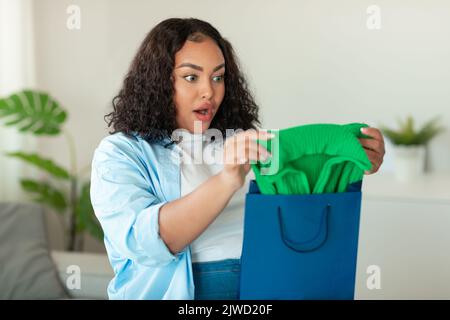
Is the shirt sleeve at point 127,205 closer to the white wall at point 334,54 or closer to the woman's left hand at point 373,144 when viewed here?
the woman's left hand at point 373,144

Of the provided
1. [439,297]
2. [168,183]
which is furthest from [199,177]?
[439,297]

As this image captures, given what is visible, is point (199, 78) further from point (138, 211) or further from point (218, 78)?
point (138, 211)

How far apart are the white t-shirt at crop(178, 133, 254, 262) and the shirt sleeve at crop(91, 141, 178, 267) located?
6 centimetres

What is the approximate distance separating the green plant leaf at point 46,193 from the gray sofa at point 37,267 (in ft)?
1.28

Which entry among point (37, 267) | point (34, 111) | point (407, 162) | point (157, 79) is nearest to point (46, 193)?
point (34, 111)

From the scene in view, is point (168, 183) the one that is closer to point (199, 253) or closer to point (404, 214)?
point (199, 253)

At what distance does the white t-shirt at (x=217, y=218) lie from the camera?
1003mm

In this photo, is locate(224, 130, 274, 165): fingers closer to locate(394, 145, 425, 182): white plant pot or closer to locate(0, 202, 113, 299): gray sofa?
locate(0, 202, 113, 299): gray sofa

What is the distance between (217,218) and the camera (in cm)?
103

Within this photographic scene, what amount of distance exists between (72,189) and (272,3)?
43.5 inches
